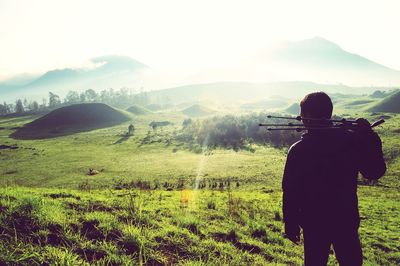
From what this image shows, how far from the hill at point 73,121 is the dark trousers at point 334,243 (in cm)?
14307

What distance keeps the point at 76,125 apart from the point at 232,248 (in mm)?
168629

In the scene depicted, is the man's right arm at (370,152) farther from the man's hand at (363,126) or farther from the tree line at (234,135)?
the tree line at (234,135)

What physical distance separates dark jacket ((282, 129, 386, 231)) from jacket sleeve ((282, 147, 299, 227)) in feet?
0.49

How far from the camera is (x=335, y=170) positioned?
466cm

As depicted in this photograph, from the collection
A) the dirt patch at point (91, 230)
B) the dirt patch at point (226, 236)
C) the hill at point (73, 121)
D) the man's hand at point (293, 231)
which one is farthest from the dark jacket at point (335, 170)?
the hill at point (73, 121)

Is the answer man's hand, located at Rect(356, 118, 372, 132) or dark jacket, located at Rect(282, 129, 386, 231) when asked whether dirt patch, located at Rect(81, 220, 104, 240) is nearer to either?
dark jacket, located at Rect(282, 129, 386, 231)

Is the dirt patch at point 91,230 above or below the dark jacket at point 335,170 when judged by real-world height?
below

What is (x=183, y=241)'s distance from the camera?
7602mm

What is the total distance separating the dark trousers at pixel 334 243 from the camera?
4672mm

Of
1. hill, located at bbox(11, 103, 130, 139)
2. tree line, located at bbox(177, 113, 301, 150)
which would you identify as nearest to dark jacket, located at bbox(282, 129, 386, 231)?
tree line, located at bbox(177, 113, 301, 150)

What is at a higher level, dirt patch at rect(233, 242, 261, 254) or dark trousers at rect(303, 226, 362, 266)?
dark trousers at rect(303, 226, 362, 266)

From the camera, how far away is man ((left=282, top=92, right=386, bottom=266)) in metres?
4.62

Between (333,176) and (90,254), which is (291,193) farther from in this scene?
(90,254)

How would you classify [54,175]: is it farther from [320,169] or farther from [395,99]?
[395,99]
